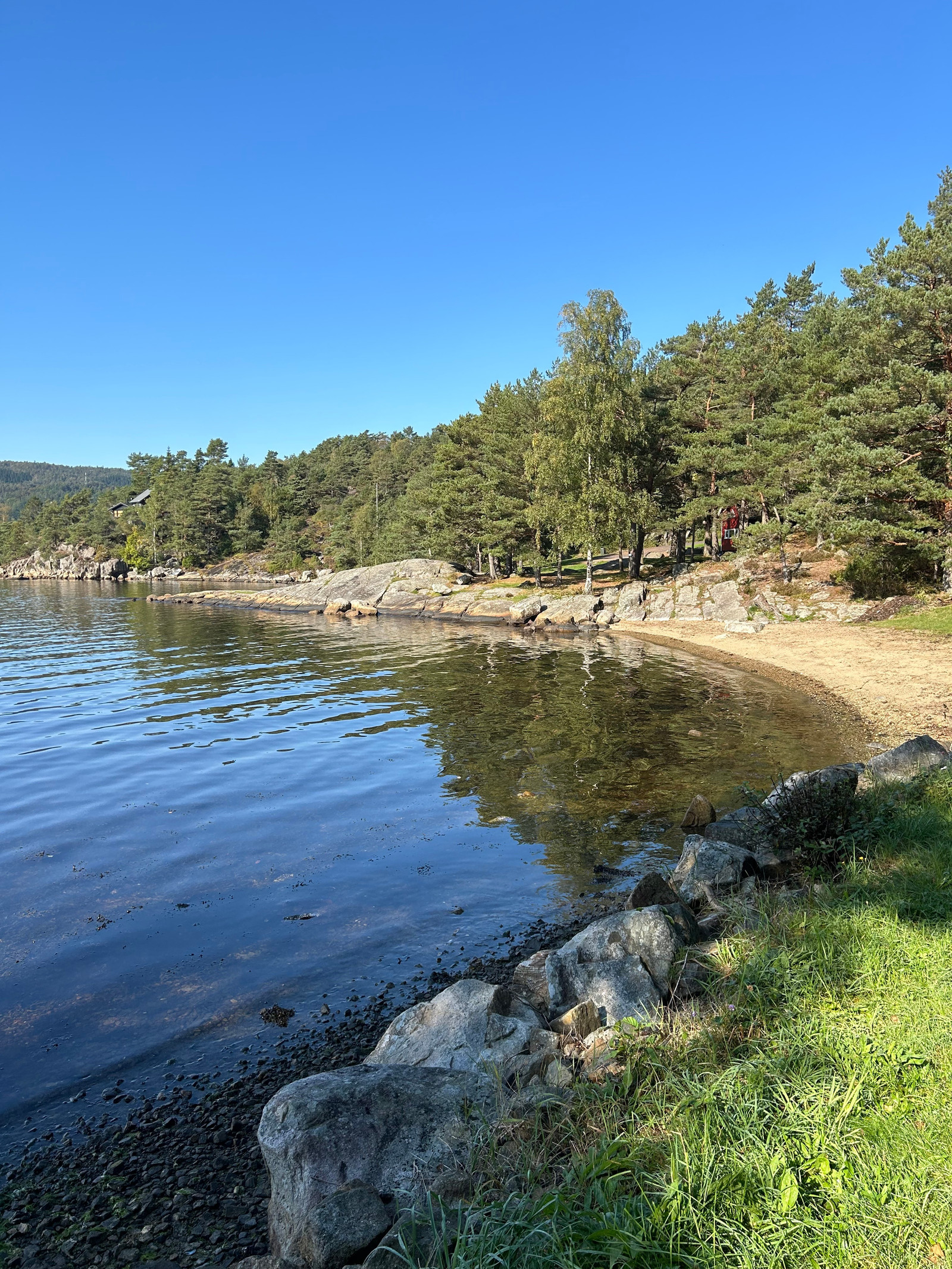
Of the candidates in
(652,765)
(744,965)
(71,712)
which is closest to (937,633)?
(652,765)

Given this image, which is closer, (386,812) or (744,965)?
(744,965)

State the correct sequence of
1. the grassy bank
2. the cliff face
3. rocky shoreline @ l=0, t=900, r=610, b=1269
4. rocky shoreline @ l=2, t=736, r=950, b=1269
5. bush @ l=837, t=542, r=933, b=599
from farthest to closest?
the cliff face
bush @ l=837, t=542, r=933, b=599
rocky shoreline @ l=0, t=900, r=610, b=1269
rocky shoreline @ l=2, t=736, r=950, b=1269
the grassy bank

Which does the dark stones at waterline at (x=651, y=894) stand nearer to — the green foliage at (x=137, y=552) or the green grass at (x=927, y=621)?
the green grass at (x=927, y=621)

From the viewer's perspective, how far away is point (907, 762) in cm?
1073

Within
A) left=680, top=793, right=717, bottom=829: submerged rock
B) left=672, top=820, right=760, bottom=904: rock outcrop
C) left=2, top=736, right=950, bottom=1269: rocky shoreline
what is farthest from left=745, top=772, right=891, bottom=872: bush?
left=680, top=793, right=717, bottom=829: submerged rock

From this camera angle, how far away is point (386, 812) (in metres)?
15.3

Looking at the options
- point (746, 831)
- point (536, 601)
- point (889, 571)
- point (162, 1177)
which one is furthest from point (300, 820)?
point (536, 601)

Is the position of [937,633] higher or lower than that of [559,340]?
lower

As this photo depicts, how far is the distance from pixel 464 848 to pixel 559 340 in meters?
46.2

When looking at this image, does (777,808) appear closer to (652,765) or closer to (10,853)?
(652,765)

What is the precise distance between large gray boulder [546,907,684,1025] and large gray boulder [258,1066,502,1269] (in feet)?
5.74

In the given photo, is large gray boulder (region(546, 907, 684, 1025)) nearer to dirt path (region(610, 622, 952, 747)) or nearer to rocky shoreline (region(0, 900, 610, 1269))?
rocky shoreline (region(0, 900, 610, 1269))

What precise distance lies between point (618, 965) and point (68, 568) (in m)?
158

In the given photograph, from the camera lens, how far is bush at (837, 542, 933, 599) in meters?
35.6
